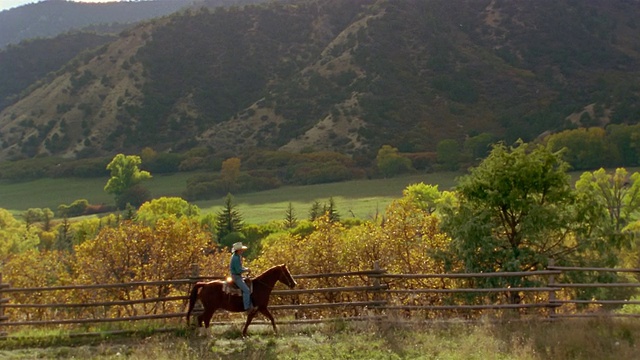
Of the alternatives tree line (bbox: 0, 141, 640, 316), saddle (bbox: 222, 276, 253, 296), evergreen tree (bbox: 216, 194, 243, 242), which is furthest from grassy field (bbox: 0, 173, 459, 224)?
saddle (bbox: 222, 276, 253, 296)

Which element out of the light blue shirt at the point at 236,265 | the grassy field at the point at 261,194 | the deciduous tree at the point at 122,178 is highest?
the light blue shirt at the point at 236,265

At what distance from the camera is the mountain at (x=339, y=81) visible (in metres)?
147

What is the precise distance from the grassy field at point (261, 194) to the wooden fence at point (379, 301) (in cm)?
5493

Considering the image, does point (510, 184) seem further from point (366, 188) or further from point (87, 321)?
point (366, 188)

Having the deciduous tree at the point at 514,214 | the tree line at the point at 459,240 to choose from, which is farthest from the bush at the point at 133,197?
the deciduous tree at the point at 514,214

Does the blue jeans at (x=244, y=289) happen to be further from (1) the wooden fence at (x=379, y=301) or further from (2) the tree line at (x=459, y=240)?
(2) the tree line at (x=459, y=240)

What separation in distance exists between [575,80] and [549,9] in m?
32.1

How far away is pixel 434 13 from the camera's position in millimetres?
183375

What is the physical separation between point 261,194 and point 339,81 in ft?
173

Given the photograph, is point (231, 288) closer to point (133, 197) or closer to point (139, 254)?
point (139, 254)

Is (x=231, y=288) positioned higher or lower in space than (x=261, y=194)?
higher

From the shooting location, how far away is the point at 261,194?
375ft

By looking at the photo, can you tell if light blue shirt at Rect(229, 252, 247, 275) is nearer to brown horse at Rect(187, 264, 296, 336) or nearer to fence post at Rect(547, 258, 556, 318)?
brown horse at Rect(187, 264, 296, 336)

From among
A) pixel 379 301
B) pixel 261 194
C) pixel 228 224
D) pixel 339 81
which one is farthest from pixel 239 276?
pixel 339 81
